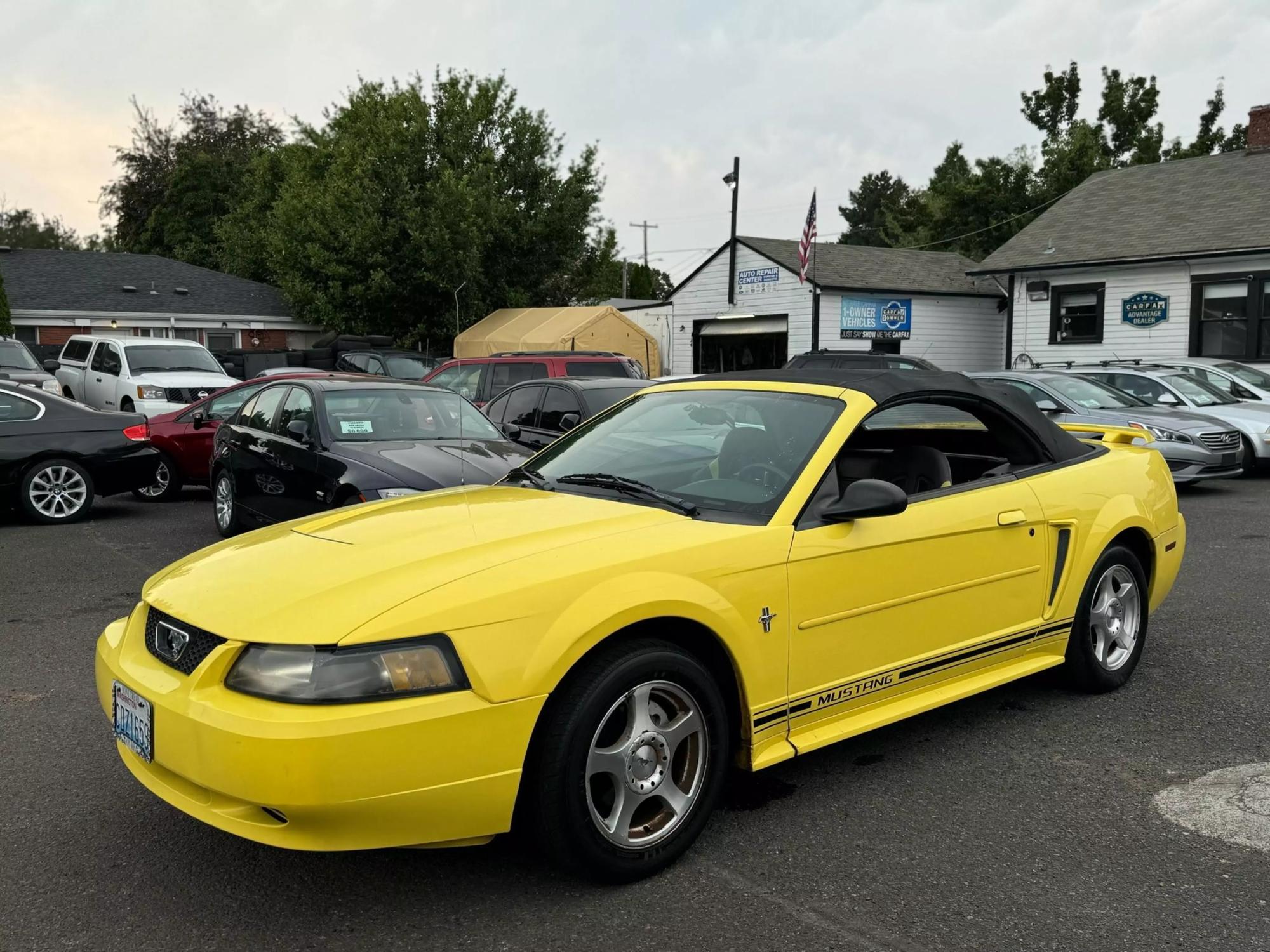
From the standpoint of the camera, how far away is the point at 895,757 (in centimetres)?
421

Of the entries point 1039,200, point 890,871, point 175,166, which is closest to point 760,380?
point 890,871

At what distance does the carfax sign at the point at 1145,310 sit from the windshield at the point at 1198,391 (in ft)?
28.5

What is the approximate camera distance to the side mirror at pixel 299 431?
26.5 ft

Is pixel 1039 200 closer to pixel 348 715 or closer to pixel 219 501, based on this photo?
pixel 219 501

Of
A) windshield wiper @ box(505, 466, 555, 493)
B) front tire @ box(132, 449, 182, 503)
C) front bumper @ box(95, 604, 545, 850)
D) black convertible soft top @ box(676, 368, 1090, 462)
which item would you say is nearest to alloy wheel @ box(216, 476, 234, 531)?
front tire @ box(132, 449, 182, 503)

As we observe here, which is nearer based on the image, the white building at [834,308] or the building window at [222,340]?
the white building at [834,308]

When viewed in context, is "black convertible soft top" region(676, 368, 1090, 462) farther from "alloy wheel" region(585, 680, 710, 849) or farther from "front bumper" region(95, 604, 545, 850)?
"front bumper" region(95, 604, 545, 850)

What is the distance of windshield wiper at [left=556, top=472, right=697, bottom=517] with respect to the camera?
368cm

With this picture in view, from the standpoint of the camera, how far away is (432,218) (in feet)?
103

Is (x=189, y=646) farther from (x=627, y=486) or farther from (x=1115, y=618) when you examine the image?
(x=1115, y=618)

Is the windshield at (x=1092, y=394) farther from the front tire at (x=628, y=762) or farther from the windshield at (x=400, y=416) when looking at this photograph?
the front tire at (x=628, y=762)

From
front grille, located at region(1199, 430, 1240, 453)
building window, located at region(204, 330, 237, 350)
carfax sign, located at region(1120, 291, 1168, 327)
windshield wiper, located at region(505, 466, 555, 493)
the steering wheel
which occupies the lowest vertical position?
front grille, located at region(1199, 430, 1240, 453)

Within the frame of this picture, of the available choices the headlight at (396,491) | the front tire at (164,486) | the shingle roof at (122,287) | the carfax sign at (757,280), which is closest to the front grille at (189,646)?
the headlight at (396,491)

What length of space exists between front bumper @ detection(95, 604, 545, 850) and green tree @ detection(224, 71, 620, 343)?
29.8 metres
